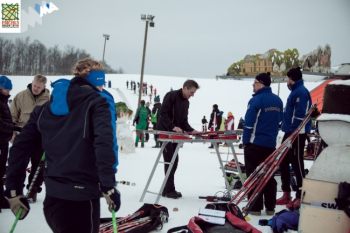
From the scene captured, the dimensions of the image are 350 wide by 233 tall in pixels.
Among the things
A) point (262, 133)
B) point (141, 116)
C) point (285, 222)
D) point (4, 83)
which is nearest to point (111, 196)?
point (285, 222)

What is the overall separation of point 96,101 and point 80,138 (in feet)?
0.79

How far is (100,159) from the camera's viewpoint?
1884 millimetres

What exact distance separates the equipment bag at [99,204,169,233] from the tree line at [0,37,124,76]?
62.4 m

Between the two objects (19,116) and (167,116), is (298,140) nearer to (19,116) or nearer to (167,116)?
(167,116)

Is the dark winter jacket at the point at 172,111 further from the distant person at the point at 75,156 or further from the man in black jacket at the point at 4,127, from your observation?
the distant person at the point at 75,156

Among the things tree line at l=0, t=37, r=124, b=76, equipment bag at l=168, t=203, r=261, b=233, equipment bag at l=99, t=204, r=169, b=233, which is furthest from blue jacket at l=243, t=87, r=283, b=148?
tree line at l=0, t=37, r=124, b=76

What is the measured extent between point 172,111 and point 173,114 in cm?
5

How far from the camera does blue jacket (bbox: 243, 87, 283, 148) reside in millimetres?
4547

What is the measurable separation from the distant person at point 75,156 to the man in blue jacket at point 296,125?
142 inches

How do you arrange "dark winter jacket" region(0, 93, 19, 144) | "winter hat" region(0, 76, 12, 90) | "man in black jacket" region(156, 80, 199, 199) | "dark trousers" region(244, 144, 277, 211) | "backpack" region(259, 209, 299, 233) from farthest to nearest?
"man in black jacket" region(156, 80, 199, 199)
"dark trousers" region(244, 144, 277, 211)
"winter hat" region(0, 76, 12, 90)
"dark winter jacket" region(0, 93, 19, 144)
"backpack" region(259, 209, 299, 233)

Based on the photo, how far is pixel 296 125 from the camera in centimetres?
495

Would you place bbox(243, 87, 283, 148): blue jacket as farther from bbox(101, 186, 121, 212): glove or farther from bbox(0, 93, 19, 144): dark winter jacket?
bbox(0, 93, 19, 144): dark winter jacket

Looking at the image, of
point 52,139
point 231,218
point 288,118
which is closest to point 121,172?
point 288,118

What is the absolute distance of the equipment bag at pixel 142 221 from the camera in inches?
138
